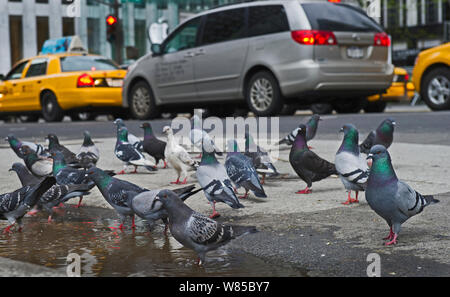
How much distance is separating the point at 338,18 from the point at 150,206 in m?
8.39

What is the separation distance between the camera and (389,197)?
146 inches

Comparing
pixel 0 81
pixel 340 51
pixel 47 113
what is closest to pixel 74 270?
pixel 340 51

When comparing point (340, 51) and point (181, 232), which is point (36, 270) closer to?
point (181, 232)

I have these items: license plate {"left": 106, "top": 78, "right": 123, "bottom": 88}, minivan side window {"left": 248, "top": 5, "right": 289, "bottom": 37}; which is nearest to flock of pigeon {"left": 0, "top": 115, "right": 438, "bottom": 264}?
minivan side window {"left": 248, "top": 5, "right": 289, "bottom": 37}

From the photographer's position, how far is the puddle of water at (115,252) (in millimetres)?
3389

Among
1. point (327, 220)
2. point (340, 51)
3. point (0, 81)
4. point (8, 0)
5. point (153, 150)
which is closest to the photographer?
point (327, 220)

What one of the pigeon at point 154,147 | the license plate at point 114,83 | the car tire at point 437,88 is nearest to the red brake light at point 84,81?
the license plate at point 114,83

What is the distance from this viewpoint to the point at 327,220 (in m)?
4.39

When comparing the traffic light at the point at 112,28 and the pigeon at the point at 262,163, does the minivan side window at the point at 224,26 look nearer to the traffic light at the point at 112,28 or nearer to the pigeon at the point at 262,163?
the pigeon at the point at 262,163

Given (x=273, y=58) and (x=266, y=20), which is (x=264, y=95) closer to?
(x=273, y=58)

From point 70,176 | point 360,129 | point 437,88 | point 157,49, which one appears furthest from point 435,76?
point 70,176

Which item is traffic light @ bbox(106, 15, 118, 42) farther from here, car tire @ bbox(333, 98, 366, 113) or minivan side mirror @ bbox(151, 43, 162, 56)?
car tire @ bbox(333, 98, 366, 113)

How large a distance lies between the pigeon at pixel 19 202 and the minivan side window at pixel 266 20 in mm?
7573
